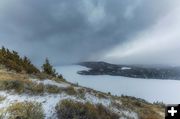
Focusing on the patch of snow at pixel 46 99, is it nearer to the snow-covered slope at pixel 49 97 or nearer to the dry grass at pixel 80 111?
the snow-covered slope at pixel 49 97

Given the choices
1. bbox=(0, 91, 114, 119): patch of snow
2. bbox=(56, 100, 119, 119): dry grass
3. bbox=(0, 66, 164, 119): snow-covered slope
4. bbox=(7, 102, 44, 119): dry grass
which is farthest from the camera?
bbox=(0, 66, 164, 119): snow-covered slope

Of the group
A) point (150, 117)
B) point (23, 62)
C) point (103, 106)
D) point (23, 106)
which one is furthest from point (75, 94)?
point (23, 62)

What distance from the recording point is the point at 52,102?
2322cm

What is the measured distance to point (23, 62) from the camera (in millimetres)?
38000

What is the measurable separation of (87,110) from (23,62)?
17.0 metres

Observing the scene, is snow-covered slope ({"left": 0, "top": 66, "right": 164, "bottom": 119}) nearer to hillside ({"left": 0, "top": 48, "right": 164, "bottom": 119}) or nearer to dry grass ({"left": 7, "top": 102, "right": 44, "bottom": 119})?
hillside ({"left": 0, "top": 48, "right": 164, "bottom": 119})

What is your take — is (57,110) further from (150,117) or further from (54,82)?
(150,117)

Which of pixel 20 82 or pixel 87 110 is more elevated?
pixel 20 82

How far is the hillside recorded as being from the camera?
22.0m

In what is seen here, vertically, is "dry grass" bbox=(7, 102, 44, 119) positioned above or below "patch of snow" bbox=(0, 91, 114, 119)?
below

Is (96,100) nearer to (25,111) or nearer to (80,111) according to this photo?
(80,111)

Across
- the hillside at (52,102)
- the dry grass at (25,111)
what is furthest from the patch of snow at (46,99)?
the dry grass at (25,111)

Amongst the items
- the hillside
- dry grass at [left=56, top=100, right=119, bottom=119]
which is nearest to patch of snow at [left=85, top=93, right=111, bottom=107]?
the hillside

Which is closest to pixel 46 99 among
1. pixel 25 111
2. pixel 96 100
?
pixel 25 111
